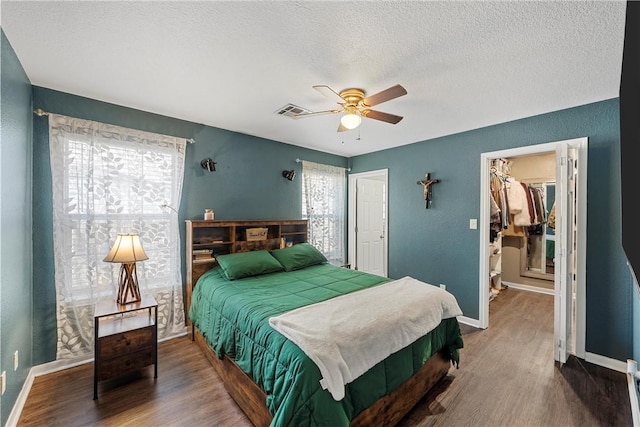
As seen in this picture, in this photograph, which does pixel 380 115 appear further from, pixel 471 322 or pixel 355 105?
pixel 471 322

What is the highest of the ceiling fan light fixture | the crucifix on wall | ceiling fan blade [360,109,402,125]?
ceiling fan blade [360,109,402,125]

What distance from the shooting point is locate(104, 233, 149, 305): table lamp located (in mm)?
2383

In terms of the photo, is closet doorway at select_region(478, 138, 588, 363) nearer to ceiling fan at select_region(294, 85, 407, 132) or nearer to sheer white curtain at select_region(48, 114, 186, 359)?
ceiling fan at select_region(294, 85, 407, 132)

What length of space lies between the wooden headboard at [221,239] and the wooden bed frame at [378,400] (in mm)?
1086

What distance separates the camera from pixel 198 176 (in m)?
3.34

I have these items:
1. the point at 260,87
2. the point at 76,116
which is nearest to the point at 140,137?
the point at 76,116

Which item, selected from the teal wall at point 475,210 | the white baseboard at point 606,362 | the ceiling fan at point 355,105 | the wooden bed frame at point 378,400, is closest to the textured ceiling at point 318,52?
the ceiling fan at point 355,105

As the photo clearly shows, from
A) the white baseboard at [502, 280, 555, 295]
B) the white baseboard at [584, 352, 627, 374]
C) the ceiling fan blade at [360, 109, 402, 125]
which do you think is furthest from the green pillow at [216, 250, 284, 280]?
the white baseboard at [502, 280, 555, 295]

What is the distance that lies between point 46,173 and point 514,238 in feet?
22.7

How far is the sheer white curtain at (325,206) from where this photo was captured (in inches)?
177

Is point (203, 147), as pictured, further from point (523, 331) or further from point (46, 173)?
point (523, 331)

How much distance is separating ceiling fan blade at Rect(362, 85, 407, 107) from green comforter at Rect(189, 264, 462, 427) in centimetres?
164

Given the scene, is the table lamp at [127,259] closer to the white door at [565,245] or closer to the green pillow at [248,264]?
the green pillow at [248,264]

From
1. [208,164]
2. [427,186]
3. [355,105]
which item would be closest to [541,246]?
[427,186]
